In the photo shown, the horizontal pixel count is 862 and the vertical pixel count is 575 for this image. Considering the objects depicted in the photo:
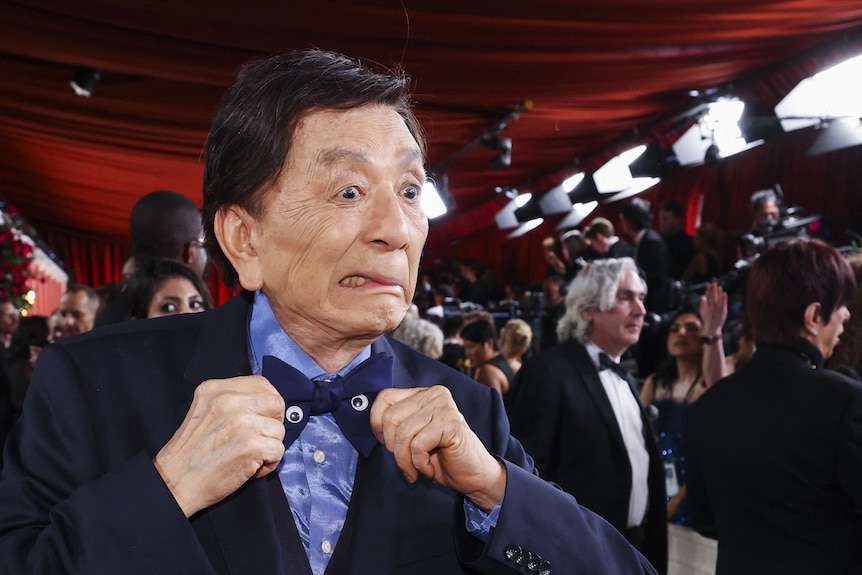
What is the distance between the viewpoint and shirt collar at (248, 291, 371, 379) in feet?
4.58

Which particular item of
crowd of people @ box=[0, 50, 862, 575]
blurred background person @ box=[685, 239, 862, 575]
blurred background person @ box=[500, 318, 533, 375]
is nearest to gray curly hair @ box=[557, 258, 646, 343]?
blurred background person @ box=[685, 239, 862, 575]

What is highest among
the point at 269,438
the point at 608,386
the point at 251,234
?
the point at 251,234

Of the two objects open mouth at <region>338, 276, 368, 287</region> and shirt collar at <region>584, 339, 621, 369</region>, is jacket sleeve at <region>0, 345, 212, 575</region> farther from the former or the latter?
shirt collar at <region>584, 339, 621, 369</region>

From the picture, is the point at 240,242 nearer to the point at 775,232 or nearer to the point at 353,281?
the point at 353,281

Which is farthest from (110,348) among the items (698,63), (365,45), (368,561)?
(698,63)

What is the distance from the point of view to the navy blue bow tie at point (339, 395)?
→ 1.26 meters

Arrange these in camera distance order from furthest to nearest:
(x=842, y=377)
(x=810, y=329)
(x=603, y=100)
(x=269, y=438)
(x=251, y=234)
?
1. (x=603, y=100)
2. (x=810, y=329)
3. (x=842, y=377)
4. (x=251, y=234)
5. (x=269, y=438)

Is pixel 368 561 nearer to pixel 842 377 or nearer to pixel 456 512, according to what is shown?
pixel 456 512

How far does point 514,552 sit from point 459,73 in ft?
15.4

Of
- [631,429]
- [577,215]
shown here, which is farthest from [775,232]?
[577,215]

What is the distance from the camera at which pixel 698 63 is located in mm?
6270

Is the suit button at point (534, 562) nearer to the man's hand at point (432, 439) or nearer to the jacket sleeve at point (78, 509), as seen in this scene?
the man's hand at point (432, 439)

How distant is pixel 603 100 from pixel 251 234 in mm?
6159

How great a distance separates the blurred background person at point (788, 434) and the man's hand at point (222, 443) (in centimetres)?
178
